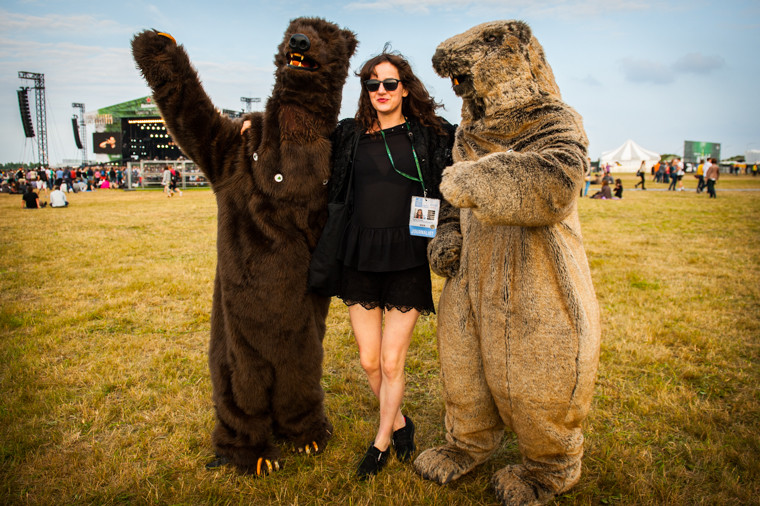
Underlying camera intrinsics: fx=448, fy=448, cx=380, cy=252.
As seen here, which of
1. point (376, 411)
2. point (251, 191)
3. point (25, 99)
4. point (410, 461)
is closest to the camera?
point (251, 191)

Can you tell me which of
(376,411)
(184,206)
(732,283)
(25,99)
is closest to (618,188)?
(732,283)

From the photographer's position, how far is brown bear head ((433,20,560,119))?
5.71ft

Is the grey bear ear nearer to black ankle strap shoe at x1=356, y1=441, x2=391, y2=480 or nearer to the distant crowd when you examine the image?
black ankle strap shoe at x1=356, y1=441, x2=391, y2=480

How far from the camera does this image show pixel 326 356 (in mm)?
4125

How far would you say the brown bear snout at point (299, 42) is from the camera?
2.12 metres

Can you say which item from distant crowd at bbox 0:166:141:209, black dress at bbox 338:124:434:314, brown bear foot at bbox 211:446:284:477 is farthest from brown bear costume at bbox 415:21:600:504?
distant crowd at bbox 0:166:141:209

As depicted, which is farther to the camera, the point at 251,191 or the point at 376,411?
the point at 376,411

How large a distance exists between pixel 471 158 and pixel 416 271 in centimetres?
68

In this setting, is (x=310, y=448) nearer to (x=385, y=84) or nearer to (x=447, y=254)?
(x=447, y=254)

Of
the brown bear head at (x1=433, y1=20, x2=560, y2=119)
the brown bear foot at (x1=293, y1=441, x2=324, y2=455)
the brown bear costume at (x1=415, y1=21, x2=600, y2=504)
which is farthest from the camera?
the brown bear foot at (x1=293, y1=441, x2=324, y2=455)

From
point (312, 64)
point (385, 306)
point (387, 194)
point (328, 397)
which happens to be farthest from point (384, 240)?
point (328, 397)

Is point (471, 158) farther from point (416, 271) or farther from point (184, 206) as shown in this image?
point (184, 206)

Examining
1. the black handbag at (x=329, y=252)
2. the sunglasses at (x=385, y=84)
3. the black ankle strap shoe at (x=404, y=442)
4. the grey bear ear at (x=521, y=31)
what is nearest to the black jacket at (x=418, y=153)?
the black handbag at (x=329, y=252)

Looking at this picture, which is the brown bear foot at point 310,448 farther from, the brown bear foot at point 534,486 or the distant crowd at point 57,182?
the distant crowd at point 57,182
